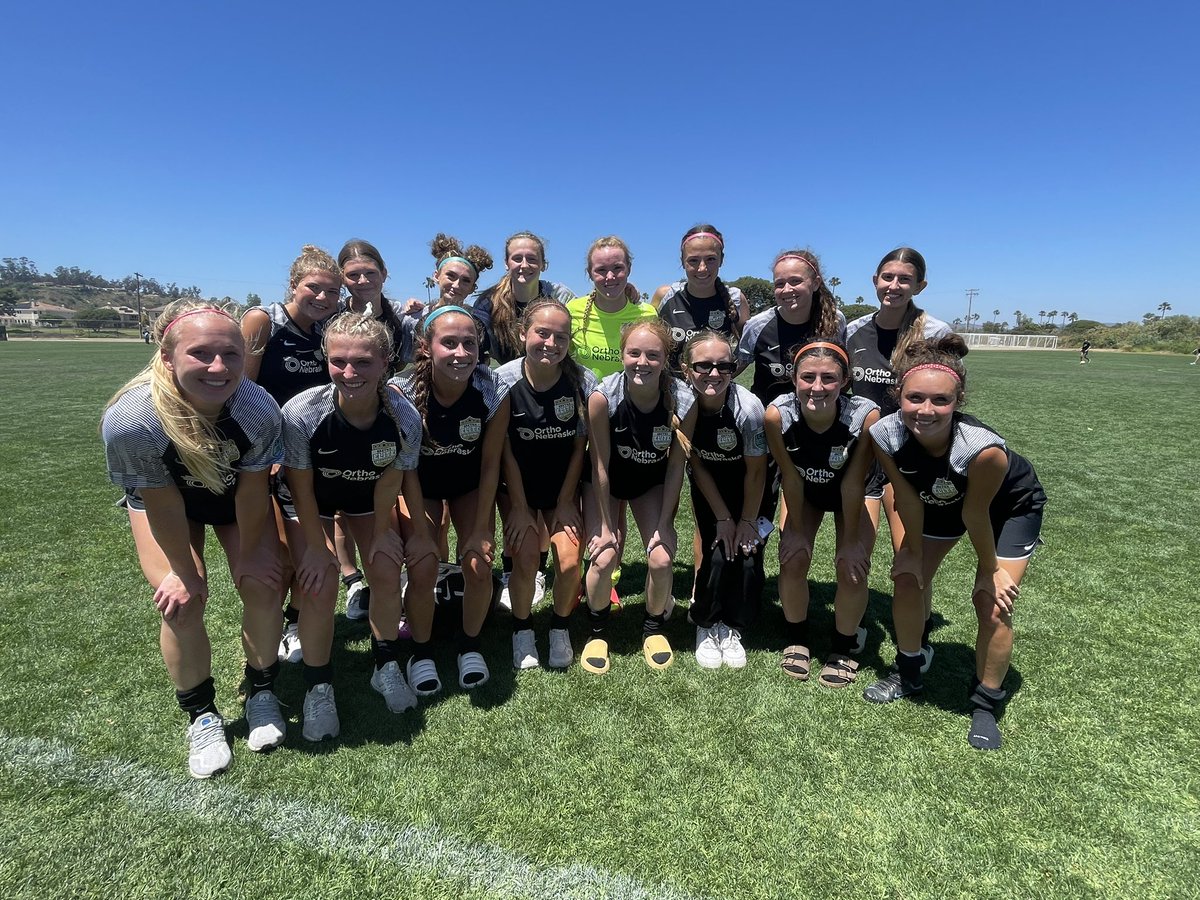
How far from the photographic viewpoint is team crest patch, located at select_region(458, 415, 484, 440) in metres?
3.28

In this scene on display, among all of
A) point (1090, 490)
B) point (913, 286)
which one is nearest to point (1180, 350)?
point (1090, 490)

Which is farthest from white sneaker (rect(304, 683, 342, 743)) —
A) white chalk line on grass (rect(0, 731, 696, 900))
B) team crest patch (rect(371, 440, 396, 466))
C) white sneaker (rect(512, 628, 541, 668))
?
team crest patch (rect(371, 440, 396, 466))

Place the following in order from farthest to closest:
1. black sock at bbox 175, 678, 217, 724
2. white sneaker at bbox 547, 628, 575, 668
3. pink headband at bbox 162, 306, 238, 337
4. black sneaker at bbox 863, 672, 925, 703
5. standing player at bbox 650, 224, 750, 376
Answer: standing player at bbox 650, 224, 750, 376, white sneaker at bbox 547, 628, 575, 668, black sneaker at bbox 863, 672, 925, 703, black sock at bbox 175, 678, 217, 724, pink headband at bbox 162, 306, 238, 337

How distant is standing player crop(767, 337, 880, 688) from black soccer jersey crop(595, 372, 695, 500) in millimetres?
552

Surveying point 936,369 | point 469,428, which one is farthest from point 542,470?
point 936,369

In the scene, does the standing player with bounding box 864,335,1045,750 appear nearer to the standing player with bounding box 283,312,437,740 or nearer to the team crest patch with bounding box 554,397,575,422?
the team crest patch with bounding box 554,397,575,422

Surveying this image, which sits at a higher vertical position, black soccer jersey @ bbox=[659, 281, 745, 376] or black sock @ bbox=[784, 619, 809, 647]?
black soccer jersey @ bbox=[659, 281, 745, 376]

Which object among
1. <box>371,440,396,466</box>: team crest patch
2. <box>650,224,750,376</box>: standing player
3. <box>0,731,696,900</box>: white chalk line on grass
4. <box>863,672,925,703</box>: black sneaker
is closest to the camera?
<box>0,731,696,900</box>: white chalk line on grass

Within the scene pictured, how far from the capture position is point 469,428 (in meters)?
3.29

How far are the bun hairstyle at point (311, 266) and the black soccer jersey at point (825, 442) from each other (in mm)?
2622

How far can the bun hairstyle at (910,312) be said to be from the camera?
3342 millimetres

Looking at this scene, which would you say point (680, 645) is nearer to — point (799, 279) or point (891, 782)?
point (891, 782)

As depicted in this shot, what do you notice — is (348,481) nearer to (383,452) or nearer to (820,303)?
(383,452)

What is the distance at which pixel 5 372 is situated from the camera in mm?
19719
